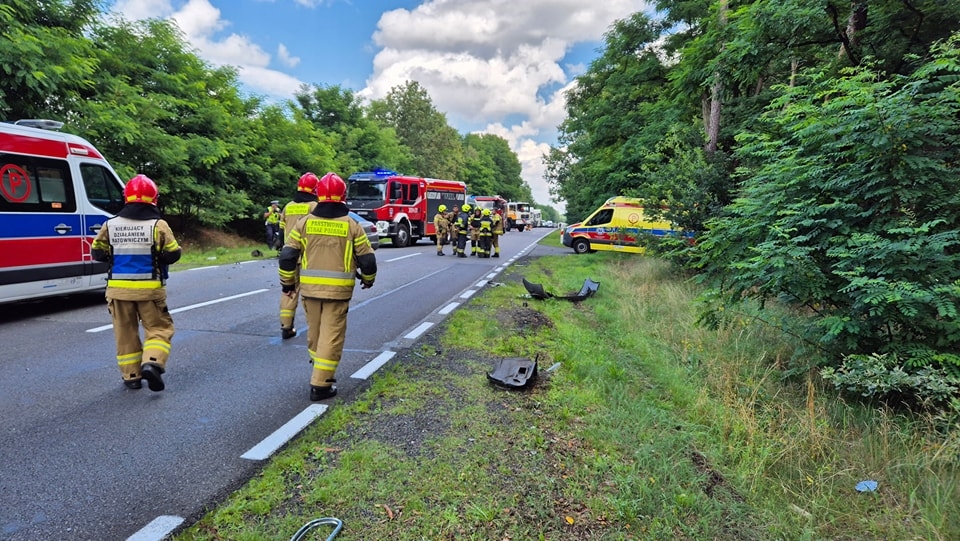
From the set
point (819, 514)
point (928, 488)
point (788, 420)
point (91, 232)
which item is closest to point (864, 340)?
point (788, 420)

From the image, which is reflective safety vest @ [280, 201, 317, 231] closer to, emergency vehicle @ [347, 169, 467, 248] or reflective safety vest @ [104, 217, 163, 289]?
reflective safety vest @ [104, 217, 163, 289]

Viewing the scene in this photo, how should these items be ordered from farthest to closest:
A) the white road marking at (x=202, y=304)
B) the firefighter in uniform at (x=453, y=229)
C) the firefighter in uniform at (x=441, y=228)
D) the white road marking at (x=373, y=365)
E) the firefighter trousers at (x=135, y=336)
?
the firefighter in uniform at (x=441, y=228) → the firefighter in uniform at (x=453, y=229) → the white road marking at (x=202, y=304) → the white road marking at (x=373, y=365) → the firefighter trousers at (x=135, y=336)

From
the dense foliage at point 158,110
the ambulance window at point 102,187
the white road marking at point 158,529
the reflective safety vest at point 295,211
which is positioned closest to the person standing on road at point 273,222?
the dense foliage at point 158,110

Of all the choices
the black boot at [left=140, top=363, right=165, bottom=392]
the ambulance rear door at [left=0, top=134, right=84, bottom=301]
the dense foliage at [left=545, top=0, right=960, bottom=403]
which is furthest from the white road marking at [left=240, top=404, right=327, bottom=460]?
the ambulance rear door at [left=0, top=134, right=84, bottom=301]

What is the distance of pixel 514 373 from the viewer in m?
4.51

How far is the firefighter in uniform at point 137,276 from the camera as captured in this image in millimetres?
4105

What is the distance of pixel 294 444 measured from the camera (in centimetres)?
325

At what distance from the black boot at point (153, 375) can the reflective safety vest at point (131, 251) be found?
0.69 meters

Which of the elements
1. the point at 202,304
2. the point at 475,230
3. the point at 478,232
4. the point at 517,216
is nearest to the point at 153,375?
the point at 202,304

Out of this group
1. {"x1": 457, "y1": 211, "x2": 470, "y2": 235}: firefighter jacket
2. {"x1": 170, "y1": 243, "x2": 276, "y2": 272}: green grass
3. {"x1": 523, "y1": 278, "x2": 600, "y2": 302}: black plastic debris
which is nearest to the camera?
{"x1": 523, "y1": 278, "x2": 600, "y2": 302}: black plastic debris

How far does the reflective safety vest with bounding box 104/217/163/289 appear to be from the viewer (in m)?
4.10

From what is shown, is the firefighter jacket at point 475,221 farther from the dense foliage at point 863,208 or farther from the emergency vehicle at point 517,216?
the emergency vehicle at point 517,216

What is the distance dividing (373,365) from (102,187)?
5.81 metres

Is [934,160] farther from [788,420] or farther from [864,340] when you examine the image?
[788,420]
